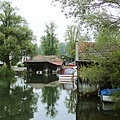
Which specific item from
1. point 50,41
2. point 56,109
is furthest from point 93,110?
point 50,41

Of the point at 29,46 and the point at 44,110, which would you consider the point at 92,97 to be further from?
the point at 29,46

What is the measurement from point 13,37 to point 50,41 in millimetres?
28779

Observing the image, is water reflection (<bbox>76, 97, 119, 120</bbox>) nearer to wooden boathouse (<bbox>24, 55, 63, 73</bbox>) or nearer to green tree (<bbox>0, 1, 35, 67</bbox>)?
green tree (<bbox>0, 1, 35, 67</bbox>)

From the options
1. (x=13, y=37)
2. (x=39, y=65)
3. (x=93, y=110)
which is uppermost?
(x=13, y=37)

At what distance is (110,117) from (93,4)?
6.84 metres

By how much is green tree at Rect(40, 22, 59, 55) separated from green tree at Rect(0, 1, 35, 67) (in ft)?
75.9

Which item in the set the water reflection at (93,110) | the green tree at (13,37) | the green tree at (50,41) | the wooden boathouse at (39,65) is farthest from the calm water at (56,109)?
the green tree at (50,41)

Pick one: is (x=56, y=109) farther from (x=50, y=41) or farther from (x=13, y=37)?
(x=50, y=41)

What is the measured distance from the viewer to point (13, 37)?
43312 mm

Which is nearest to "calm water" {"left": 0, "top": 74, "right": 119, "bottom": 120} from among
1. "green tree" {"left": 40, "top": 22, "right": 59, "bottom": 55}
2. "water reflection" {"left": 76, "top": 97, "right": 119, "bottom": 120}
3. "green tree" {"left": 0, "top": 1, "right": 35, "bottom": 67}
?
"water reflection" {"left": 76, "top": 97, "right": 119, "bottom": 120}

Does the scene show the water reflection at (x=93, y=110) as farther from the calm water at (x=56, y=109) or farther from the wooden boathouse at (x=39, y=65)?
the wooden boathouse at (x=39, y=65)

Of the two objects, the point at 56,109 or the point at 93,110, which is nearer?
the point at 93,110

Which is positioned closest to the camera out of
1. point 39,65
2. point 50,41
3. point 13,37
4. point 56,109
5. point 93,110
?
point 93,110

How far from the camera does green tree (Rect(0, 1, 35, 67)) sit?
4284 cm
